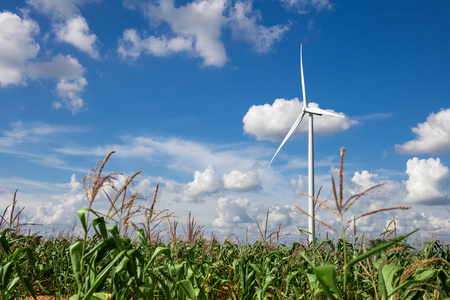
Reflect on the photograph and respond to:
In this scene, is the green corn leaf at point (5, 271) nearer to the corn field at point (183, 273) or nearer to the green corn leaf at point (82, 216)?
the corn field at point (183, 273)

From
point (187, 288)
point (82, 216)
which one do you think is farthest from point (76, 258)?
point (187, 288)

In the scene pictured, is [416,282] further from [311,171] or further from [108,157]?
[311,171]

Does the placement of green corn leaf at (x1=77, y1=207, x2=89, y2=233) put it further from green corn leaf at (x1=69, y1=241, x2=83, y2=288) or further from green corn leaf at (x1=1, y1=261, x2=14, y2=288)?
green corn leaf at (x1=1, y1=261, x2=14, y2=288)

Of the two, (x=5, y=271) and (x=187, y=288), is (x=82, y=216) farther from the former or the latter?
(x=5, y=271)

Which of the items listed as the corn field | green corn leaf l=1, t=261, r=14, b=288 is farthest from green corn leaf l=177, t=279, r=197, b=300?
green corn leaf l=1, t=261, r=14, b=288

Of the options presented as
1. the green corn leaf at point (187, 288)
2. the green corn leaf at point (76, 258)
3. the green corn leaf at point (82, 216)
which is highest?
the green corn leaf at point (82, 216)

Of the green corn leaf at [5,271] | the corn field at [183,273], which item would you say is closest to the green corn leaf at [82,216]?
the corn field at [183,273]

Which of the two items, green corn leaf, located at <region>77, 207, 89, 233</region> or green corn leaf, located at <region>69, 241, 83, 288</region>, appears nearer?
green corn leaf, located at <region>77, 207, 89, 233</region>

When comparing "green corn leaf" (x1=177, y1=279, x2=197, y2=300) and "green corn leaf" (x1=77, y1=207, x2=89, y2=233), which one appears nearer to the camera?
"green corn leaf" (x1=77, y1=207, x2=89, y2=233)

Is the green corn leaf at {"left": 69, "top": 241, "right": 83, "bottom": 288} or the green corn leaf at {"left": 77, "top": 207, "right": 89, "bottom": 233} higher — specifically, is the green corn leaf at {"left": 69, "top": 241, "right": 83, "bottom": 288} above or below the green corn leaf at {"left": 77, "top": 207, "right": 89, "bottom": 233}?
below

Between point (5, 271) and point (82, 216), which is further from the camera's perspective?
point (5, 271)

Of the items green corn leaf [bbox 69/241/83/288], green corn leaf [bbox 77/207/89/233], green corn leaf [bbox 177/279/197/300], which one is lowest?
green corn leaf [bbox 177/279/197/300]

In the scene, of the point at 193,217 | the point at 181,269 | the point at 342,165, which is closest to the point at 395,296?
the point at 342,165

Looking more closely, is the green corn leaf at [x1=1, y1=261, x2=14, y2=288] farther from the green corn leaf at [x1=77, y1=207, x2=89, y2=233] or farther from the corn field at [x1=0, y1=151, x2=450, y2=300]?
the green corn leaf at [x1=77, y1=207, x2=89, y2=233]
